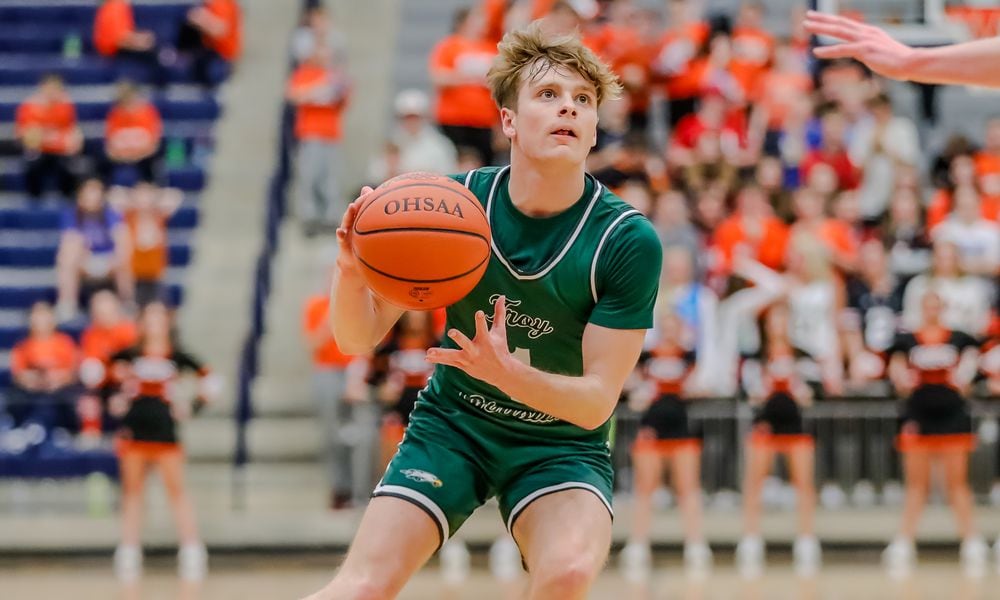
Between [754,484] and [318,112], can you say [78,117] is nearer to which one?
[318,112]

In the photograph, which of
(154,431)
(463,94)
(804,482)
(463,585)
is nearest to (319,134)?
(463,94)

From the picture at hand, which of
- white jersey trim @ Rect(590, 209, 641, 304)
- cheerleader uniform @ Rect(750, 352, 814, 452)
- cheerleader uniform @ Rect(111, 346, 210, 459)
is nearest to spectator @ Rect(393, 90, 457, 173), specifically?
cheerleader uniform @ Rect(111, 346, 210, 459)

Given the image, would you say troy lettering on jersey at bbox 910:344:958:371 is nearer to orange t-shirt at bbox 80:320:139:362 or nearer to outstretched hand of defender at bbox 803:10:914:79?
outstretched hand of defender at bbox 803:10:914:79

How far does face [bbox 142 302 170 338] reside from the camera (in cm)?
1057

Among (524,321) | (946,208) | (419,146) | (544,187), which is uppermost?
(419,146)

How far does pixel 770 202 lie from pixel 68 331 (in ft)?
20.8

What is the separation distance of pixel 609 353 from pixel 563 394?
290mm

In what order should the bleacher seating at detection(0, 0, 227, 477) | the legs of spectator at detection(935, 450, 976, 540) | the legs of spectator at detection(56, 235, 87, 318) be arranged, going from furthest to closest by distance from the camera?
the bleacher seating at detection(0, 0, 227, 477), the legs of spectator at detection(56, 235, 87, 318), the legs of spectator at detection(935, 450, 976, 540)

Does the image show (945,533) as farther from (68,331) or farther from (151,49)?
(151,49)

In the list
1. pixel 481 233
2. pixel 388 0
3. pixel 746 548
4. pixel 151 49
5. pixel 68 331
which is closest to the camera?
pixel 481 233

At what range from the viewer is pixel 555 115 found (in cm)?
480

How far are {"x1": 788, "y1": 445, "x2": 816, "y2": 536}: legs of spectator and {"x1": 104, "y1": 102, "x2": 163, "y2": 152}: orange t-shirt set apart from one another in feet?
23.5

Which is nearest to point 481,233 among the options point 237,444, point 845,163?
point 237,444

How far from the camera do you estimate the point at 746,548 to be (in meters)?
10.5
